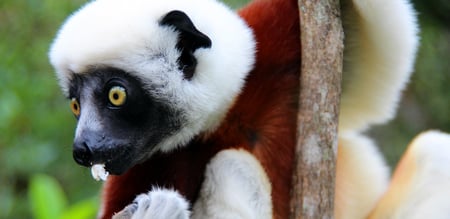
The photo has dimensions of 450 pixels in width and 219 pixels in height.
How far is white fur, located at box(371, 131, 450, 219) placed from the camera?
3.67 meters

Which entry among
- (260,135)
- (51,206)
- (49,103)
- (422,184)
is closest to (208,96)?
(260,135)

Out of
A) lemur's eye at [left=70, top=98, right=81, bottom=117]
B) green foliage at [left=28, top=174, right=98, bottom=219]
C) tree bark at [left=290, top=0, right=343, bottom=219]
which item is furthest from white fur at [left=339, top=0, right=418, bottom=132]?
green foliage at [left=28, top=174, right=98, bottom=219]

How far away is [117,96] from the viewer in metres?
3.38

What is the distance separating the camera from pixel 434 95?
7141 mm

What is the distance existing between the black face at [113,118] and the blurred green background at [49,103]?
3.27m

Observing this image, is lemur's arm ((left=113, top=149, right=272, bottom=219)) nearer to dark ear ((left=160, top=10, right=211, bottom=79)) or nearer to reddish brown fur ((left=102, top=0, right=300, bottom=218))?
reddish brown fur ((left=102, top=0, right=300, bottom=218))

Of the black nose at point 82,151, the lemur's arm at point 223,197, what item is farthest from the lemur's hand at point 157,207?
the black nose at point 82,151

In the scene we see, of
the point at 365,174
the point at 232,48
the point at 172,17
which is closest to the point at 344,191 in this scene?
the point at 365,174

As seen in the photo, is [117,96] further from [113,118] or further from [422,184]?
[422,184]

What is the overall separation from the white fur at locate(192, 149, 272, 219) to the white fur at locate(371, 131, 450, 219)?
26.1 inches

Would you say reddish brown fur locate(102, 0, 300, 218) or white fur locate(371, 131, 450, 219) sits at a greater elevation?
reddish brown fur locate(102, 0, 300, 218)

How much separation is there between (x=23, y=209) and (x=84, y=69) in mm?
4556

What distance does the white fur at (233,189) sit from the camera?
3564 millimetres

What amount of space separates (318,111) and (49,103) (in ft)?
15.1
